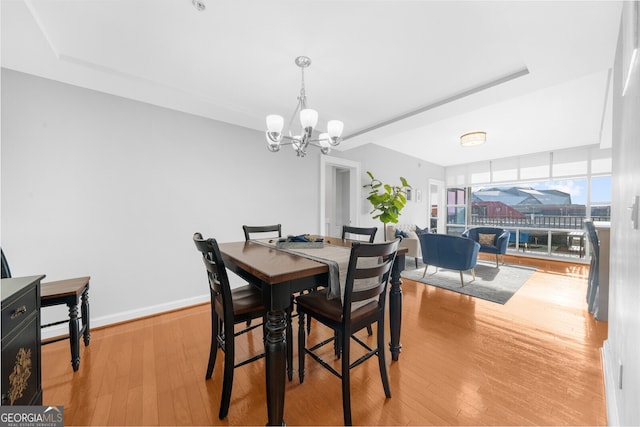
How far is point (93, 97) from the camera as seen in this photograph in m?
2.34

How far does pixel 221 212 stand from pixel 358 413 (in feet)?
8.39

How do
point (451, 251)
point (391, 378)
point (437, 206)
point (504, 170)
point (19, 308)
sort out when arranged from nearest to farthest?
point (19, 308) < point (391, 378) < point (451, 251) < point (504, 170) < point (437, 206)

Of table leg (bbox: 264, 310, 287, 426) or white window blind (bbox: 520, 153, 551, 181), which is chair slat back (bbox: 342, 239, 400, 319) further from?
white window blind (bbox: 520, 153, 551, 181)

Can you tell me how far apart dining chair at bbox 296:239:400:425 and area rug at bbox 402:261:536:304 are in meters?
2.42

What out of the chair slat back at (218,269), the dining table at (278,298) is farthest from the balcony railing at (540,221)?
the chair slat back at (218,269)

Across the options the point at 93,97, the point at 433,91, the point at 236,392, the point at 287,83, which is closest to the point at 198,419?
the point at 236,392

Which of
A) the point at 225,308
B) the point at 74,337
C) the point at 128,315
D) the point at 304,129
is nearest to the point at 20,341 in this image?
the point at 74,337

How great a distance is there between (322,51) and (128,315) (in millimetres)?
3148

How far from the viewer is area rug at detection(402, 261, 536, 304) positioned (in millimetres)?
3313

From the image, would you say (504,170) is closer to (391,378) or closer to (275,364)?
(391,378)

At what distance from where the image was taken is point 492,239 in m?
4.97

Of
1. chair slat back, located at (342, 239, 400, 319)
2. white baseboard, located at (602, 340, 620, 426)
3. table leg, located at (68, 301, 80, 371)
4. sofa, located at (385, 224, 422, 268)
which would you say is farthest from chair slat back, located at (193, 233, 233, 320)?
sofa, located at (385, 224, 422, 268)

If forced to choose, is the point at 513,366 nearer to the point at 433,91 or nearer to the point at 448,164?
the point at 433,91

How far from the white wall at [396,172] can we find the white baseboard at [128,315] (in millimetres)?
3133
